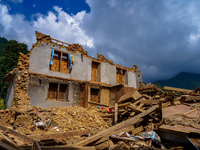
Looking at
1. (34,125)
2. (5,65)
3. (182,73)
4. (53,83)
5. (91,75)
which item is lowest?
(34,125)

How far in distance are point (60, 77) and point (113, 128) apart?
8906mm

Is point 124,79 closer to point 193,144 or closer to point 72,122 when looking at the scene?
point 72,122

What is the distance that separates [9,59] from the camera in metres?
22.0

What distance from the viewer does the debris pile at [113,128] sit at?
159 inches

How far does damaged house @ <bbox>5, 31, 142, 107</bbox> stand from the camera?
1095 centimetres

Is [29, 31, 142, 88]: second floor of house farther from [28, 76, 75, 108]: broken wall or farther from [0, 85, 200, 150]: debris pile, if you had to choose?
[0, 85, 200, 150]: debris pile

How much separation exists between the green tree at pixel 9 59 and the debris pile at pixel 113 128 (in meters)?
14.9

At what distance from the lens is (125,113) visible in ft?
26.3

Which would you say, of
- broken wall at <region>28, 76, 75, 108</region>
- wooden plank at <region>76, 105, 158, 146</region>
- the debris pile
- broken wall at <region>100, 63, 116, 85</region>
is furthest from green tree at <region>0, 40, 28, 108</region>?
wooden plank at <region>76, 105, 158, 146</region>

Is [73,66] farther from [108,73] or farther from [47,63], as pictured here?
[108,73]

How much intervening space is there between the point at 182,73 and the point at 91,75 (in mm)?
183866

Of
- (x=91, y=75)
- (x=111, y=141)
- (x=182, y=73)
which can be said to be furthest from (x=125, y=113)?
(x=182, y=73)

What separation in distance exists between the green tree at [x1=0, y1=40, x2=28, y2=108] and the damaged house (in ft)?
27.9

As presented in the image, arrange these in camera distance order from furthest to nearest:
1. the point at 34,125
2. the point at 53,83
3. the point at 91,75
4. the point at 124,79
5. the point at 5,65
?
1. the point at 5,65
2. the point at 124,79
3. the point at 91,75
4. the point at 53,83
5. the point at 34,125
